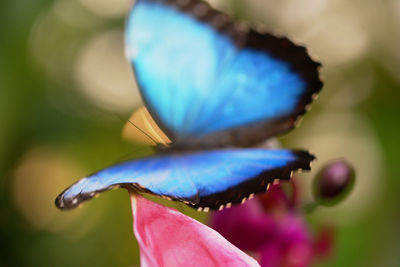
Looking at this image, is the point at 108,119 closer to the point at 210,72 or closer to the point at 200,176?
the point at 210,72

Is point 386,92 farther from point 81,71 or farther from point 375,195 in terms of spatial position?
point 81,71

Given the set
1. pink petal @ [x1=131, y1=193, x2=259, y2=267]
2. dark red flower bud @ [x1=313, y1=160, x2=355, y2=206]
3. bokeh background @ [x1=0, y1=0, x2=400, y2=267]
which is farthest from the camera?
bokeh background @ [x1=0, y1=0, x2=400, y2=267]

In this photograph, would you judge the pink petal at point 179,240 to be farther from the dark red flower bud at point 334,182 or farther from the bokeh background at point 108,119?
the bokeh background at point 108,119

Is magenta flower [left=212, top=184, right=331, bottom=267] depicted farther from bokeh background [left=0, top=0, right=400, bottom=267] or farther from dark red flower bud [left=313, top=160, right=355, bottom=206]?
bokeh background [left=0, top=0, right=400, bottom=267]

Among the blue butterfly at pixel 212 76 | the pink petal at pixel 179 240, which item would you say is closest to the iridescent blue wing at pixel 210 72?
the blue butterfly at pixel 212 76

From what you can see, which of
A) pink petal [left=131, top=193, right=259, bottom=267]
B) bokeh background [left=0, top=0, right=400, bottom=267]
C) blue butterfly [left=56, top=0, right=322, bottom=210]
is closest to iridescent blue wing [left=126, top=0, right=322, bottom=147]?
blue butterfly [left=56, top=0, right=322, bottom=210]

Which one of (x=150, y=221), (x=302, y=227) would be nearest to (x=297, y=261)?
(x=302, y=227)
